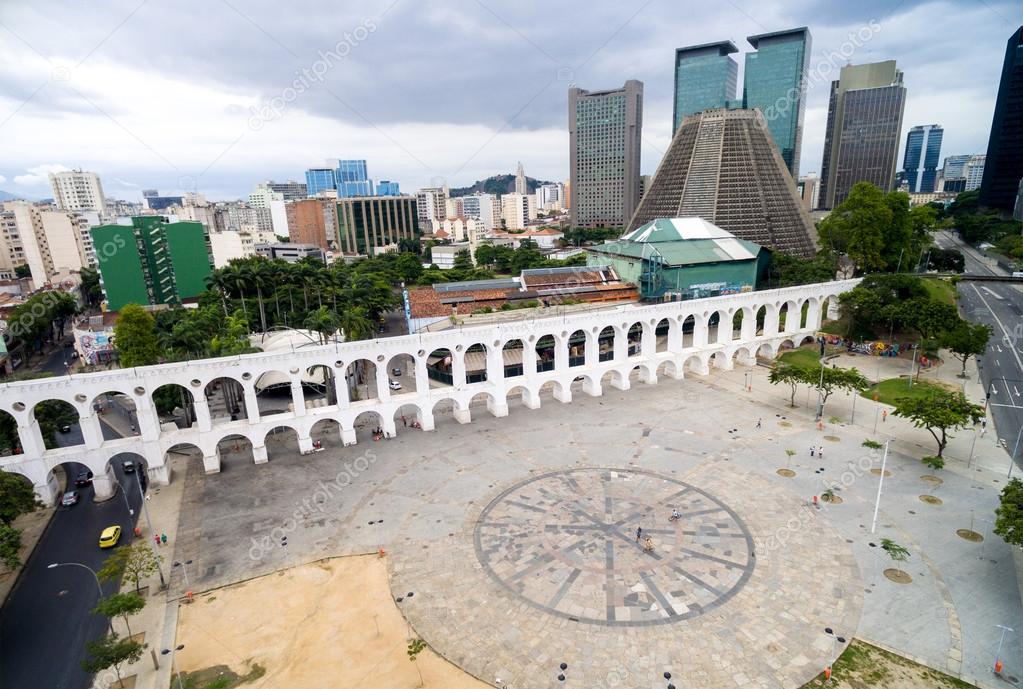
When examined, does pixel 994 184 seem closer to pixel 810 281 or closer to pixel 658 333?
pixel 810 281

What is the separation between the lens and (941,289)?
64.1m

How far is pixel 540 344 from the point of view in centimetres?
5709

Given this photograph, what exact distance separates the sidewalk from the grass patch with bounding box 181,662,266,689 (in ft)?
2.95

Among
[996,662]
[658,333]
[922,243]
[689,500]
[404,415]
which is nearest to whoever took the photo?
[996,662]

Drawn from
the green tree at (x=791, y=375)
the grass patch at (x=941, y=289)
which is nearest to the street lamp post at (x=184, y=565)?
the green tree at (x=791, y=375)

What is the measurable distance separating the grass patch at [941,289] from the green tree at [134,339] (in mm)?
79528

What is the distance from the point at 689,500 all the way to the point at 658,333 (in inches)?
1382

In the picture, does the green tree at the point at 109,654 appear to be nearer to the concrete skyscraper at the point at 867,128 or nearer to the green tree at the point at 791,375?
the green tree at the point at 791,375

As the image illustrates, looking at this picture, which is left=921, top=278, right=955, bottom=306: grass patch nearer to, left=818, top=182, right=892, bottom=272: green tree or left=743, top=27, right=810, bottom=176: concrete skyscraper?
left=818, top=182, right=892, bottom=272: green tree

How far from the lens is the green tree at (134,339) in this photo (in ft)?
140

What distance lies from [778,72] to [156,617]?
18345cm

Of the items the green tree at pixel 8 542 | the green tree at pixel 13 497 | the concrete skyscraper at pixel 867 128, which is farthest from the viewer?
the concrete skyscraper at pixel 867 128

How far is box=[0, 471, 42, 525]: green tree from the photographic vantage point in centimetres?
2377

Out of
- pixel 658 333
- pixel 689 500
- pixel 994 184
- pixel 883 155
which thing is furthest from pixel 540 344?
pixel 883 155
